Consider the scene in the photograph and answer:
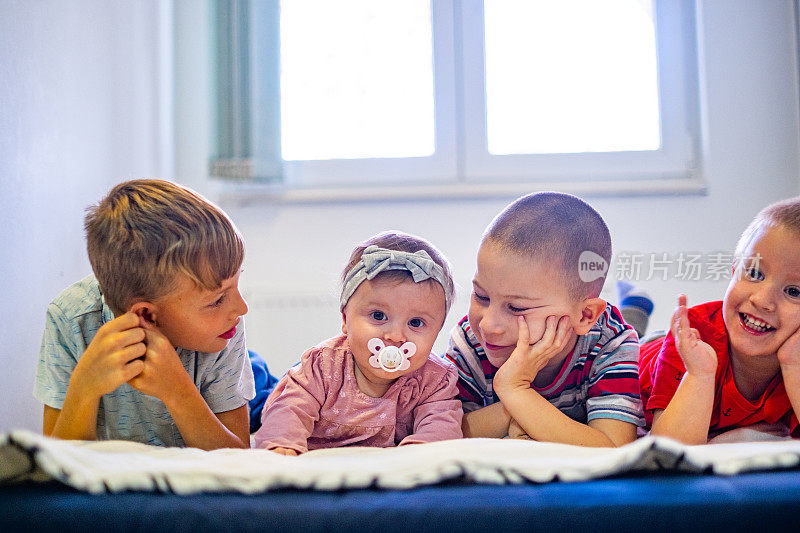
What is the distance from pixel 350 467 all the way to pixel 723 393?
2.64 feet

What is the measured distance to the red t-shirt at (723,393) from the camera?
129 centimetres

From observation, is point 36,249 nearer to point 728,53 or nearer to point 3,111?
point 3,111

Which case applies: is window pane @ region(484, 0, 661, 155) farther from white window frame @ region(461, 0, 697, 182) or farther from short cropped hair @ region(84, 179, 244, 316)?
short cropped hair @ region(84, 179, 244, 316)

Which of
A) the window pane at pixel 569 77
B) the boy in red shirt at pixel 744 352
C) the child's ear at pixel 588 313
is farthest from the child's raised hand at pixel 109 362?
the window pane at pixel 569 77

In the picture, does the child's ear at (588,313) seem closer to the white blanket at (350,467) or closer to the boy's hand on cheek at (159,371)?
the white blanket at (350,467)

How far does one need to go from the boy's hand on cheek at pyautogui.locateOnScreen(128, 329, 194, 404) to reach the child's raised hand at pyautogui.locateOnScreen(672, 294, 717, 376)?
2.80 ft

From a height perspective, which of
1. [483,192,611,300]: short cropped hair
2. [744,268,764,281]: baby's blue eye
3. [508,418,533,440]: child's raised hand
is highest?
[483,192,611,300]: short cropped hair

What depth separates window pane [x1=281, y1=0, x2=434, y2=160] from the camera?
9.12ft

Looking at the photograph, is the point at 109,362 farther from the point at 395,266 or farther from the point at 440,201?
the point at 440,201

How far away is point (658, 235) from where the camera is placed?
8.58 feet

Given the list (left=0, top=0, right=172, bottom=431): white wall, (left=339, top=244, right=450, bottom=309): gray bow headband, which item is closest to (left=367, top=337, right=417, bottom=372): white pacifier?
(left=339, top=244, right=450, bottom=309): gray bow headband

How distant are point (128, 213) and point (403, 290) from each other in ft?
1.61

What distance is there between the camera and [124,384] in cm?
133

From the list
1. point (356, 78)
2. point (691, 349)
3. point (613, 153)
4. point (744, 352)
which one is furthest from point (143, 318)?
point (613, 153)
